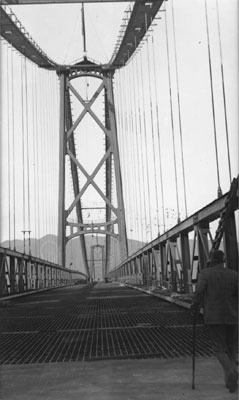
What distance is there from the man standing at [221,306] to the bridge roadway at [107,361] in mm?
203

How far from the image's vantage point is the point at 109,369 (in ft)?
12.4

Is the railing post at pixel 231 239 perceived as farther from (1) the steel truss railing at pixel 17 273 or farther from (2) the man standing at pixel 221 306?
(1) the steel truss railing at pixel 17 273

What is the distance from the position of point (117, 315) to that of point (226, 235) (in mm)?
3110

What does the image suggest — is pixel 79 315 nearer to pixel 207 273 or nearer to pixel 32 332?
pixel 32 332

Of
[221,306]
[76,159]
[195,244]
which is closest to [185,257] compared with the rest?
[195,244]

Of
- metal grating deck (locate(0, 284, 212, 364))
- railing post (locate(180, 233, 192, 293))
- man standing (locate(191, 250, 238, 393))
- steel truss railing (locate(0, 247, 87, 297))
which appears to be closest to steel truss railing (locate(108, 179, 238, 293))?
railing post (locate(180, 233, 192, 293))

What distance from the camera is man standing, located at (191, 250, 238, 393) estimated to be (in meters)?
3.42

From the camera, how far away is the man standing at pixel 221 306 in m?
3.42

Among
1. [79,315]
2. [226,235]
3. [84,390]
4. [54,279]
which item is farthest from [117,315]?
[54,279]

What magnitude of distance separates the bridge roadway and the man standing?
0.20 m

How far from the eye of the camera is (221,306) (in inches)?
135

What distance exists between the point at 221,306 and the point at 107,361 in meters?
1.10

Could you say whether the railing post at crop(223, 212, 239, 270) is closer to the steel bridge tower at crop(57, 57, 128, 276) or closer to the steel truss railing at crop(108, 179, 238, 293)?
the steel truss railing at crop(108, 179, 238, 293)

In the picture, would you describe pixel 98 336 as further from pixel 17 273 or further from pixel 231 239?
pixel 17 273
